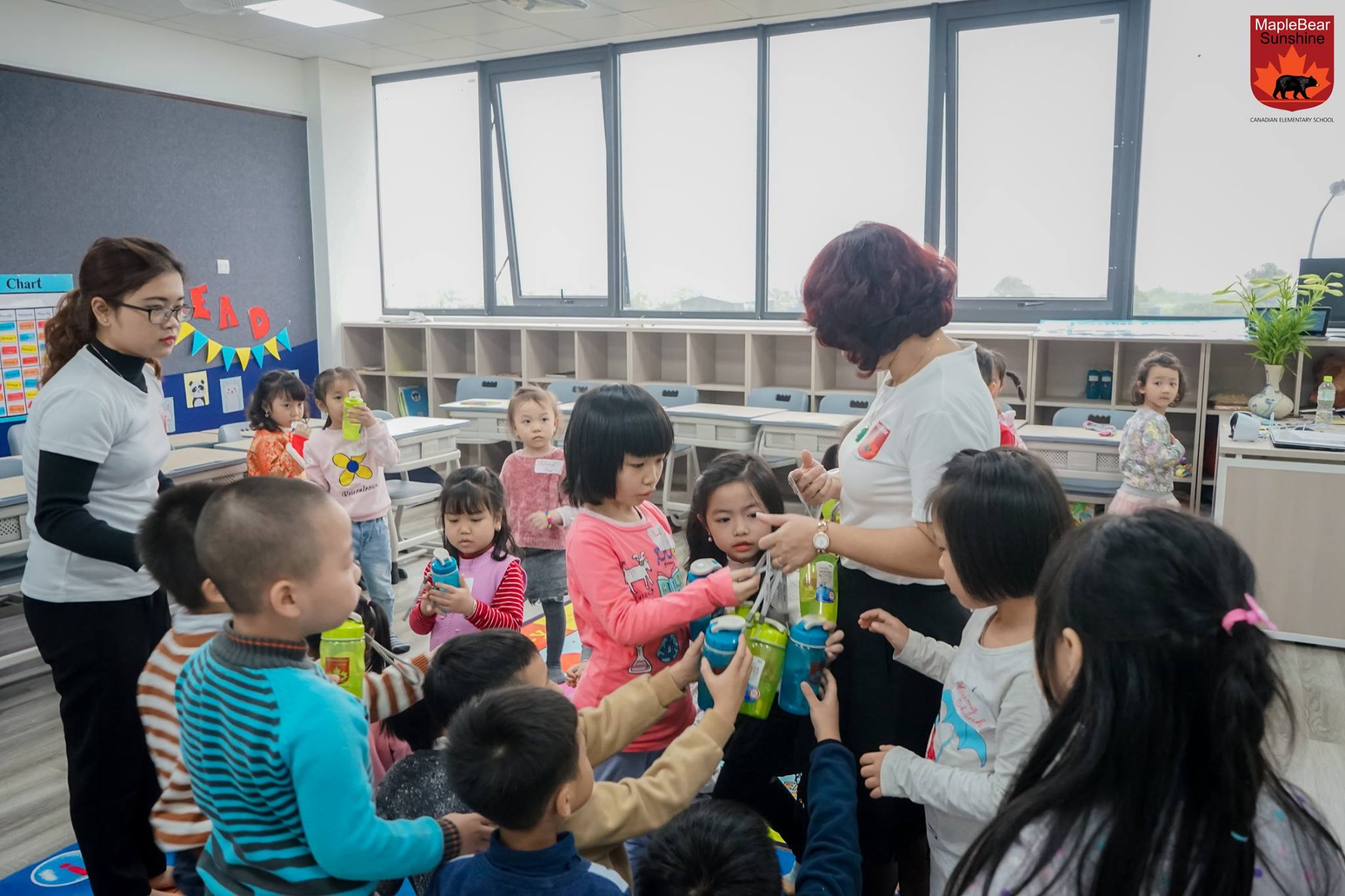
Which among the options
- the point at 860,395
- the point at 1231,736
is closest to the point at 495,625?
the point at 1231,736

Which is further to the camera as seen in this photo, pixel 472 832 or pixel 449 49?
pixel 449 49

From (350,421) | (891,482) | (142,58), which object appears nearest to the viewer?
(891,482)

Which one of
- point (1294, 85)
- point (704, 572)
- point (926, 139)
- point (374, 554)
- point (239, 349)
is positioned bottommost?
point (374, 554)

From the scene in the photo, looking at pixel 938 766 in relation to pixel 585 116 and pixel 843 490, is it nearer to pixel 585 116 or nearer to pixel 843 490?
pixel 843 490

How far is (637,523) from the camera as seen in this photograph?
1689 millimetres

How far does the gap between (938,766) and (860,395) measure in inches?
173

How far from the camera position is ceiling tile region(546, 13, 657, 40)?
18.5ft

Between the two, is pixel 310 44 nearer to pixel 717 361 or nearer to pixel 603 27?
pixel 603 27

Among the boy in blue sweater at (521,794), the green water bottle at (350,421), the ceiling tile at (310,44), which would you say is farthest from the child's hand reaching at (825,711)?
the ceiling tile at (310,44)

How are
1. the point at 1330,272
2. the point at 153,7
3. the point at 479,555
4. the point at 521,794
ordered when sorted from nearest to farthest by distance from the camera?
the point at 521,794
the point at 479,555
the point at 1330,272
the point at 153,7

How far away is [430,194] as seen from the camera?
7.16 meters

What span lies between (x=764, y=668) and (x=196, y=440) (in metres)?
4.30

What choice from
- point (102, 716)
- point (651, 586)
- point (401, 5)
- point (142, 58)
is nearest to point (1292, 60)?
point (401, 5)

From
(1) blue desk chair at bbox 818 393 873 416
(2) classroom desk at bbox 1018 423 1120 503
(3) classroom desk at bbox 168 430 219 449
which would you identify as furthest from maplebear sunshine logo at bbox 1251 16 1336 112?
(3) classroom desk at bbox 168 430 219 449
